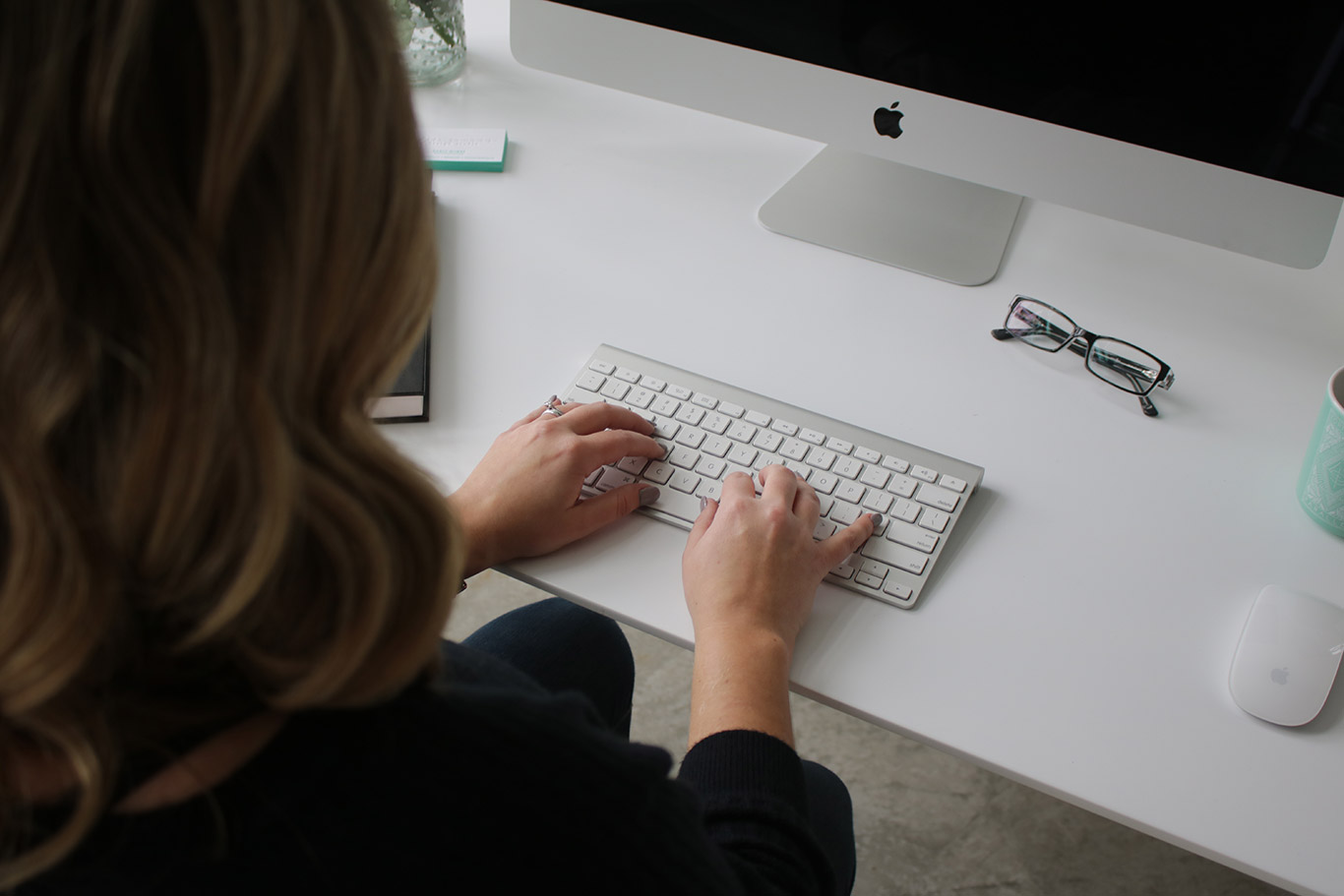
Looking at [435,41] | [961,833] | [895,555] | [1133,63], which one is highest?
[1133,63]

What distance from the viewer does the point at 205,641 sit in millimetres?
361

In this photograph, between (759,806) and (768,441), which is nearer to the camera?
(759,806)

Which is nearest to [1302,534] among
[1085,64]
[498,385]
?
[1085,64]

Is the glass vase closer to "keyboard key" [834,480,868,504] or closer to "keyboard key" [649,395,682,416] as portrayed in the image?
"keyboard key" [649,395,682,416]

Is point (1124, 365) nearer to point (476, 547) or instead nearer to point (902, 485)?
point (902, 485)

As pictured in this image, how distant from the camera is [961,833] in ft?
4.18

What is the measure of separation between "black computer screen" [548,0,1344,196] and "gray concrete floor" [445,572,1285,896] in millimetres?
804

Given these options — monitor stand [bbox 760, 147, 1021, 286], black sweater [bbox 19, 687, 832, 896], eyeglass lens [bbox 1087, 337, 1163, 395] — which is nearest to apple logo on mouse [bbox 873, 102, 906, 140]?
monitor stand [bbox 760, 147, 1021, 286]

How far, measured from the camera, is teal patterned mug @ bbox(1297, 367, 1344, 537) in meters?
0.66

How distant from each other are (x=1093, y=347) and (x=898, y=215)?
0.78 feet

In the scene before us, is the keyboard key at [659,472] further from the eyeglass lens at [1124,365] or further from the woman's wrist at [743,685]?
the eyeglass lens at [1124,365]

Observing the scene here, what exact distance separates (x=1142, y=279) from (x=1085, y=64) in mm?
258

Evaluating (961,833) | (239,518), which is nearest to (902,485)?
(239,518)

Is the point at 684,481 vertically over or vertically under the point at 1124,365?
under
